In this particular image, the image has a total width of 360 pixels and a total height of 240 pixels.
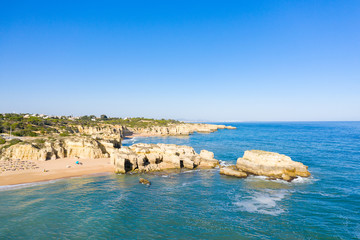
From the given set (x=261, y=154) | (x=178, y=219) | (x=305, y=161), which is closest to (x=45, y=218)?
(x=178, y=219)

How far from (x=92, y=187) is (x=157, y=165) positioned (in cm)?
Result: 1269

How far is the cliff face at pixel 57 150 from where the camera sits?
128ft

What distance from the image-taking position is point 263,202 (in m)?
23.4

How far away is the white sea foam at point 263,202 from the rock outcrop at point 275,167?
22.8 ft

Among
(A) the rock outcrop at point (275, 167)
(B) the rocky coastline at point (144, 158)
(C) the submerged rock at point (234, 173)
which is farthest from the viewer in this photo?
(B) the rocky coastline at point (144, 158)

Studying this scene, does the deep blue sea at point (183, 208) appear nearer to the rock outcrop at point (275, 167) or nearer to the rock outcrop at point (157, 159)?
the rock outcrop at point (275, 167)

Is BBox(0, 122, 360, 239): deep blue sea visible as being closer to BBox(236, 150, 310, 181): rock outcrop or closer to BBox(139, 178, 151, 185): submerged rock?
BBox(139, 178, 151, 185): submerged rock

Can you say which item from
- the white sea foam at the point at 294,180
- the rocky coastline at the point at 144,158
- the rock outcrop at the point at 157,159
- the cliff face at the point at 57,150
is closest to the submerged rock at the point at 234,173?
the rocky coastline at the point at 144,158

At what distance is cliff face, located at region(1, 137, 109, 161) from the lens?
1537 inches

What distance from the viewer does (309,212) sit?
21.0 m

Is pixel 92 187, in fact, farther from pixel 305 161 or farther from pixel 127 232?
pixel 305 161

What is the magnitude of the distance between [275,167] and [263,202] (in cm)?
1184

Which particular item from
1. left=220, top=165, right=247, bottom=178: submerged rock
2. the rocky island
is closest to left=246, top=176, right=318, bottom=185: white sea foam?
the rocky island

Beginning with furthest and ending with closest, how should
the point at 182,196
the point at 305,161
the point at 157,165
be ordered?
the point at 305,161, the point at 157,165, the point at 182,196
